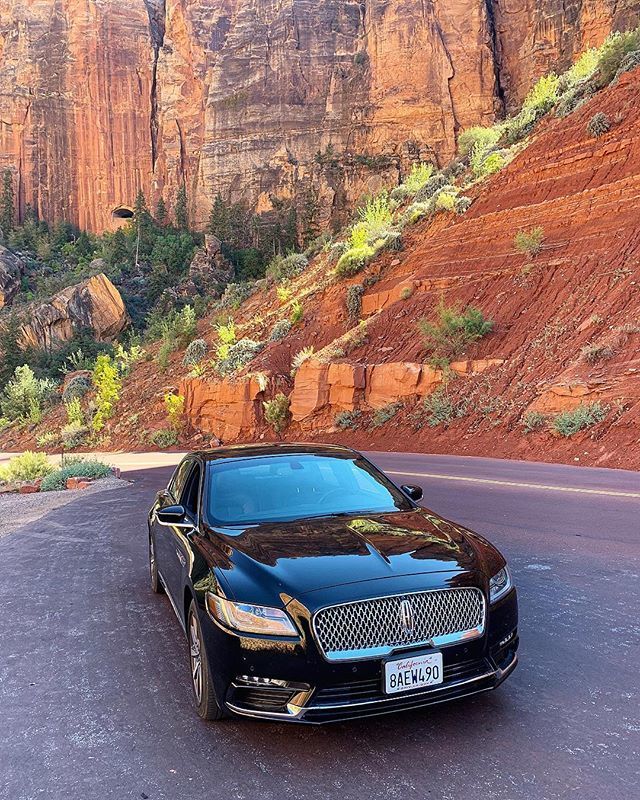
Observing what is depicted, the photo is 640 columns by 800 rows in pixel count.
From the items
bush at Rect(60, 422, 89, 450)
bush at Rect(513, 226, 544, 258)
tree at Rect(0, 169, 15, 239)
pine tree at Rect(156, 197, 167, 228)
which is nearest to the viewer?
bush at Rect(513, 226, 544, 258)

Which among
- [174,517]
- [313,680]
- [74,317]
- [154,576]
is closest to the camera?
[313,680]

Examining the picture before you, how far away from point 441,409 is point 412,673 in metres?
17.8

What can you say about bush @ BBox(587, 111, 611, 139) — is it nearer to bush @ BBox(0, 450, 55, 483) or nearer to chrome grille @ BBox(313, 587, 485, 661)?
bush @ BBox(0, 450, 55, 483)

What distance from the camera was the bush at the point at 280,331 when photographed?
32.2 meters

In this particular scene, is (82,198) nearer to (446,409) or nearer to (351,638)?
(446,409)

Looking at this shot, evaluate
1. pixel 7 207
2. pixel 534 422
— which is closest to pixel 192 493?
pixel 534 422

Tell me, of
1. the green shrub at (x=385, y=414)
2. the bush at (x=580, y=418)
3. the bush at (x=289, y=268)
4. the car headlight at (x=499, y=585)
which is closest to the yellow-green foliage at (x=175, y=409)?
the green shrub at (x=385, y=414)

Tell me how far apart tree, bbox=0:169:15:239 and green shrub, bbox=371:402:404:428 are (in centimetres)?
6341

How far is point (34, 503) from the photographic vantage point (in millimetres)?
13766

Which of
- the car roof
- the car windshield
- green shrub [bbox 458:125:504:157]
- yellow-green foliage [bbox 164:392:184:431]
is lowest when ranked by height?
yellow-green foliage [bbox 164:392:184:431]

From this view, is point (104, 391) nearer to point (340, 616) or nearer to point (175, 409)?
point (175, 409)

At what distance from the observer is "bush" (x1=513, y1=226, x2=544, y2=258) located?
23.9 metres

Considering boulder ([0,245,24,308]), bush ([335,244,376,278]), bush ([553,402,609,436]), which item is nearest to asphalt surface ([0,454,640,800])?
bush ([553,402,609,436])

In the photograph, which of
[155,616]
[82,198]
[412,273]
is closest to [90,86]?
[82,198]
